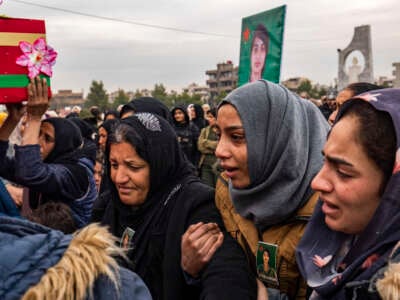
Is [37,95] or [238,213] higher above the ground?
[37,95]

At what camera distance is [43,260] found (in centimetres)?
99

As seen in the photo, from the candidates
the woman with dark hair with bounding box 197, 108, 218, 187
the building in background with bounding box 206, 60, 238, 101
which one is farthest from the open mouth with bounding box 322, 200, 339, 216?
the building in background with bounding box 206, 60, 238, 101

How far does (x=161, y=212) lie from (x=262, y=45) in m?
3.91

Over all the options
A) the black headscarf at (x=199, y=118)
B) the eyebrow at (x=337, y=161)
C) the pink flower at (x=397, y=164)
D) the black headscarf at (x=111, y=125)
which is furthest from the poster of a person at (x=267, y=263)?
the black headscarf at (x=199, y=118)

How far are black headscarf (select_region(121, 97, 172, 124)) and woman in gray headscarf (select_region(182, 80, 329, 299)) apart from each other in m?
2.15

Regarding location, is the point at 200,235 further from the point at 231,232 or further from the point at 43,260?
the point at 43,260

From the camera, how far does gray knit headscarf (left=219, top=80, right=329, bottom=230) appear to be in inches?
66.9

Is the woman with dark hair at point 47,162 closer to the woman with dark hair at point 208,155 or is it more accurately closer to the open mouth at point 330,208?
the open mouth at point 330,208

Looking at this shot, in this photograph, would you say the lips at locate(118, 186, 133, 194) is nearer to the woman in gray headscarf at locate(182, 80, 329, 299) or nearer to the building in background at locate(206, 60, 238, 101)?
the woman in gray headscarf at locate(182, 80, 329, 299)

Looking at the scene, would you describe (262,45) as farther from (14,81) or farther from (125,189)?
(125,189)

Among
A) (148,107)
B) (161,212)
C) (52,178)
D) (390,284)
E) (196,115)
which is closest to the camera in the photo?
Answer: (390,284)

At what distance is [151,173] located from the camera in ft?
7.15

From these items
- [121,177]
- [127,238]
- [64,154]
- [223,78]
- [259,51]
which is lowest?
[223,78]

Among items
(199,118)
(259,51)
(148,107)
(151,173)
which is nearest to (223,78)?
(199,118)
